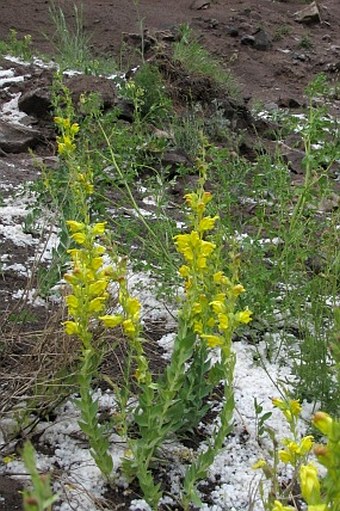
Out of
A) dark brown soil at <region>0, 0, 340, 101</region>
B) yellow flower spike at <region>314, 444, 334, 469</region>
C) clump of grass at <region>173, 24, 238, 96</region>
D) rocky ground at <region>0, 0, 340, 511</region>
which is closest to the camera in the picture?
yellow flower spike at <region>314, 444, 334, 469</region>

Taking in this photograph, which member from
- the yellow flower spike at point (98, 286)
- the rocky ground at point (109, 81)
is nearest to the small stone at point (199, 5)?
the rocky ground at point (109, 81)

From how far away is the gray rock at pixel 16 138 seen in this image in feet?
16.6

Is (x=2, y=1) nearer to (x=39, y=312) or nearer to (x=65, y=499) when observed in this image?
(x=39, y=312)

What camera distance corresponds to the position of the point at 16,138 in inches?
205

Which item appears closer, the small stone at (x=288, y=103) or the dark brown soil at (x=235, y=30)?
the small stone at (x=288, y=103)

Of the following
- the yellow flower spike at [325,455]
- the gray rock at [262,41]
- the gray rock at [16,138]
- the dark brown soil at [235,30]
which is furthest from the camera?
the gray rock at [262,41]

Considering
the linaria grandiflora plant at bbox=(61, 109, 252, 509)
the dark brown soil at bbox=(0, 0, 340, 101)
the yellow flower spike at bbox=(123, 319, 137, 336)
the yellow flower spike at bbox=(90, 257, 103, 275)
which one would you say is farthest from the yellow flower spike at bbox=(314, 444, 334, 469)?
the dark brown soil at bbox=(0, 0, 340, 101)

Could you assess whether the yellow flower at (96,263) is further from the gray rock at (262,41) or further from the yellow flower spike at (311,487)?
the gray rock at (262,41)

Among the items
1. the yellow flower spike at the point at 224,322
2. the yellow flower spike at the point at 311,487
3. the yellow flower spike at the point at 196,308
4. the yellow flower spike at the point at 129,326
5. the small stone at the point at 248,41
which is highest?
the yellow flower spike at the point at 311,487

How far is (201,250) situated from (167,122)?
11.9 feet

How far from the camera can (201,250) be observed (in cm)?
208

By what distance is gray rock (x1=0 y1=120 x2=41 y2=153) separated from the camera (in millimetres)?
5074

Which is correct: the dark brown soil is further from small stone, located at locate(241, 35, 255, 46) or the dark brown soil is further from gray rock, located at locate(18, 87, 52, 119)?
gray rock, located at locate(18, 87, 52, 119)

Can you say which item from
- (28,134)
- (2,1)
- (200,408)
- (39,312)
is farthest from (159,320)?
(2,1)
